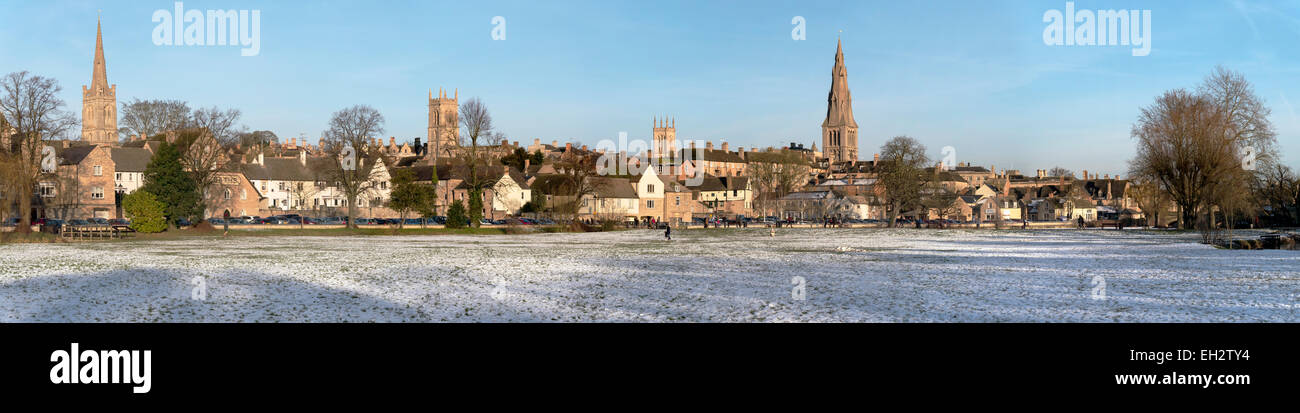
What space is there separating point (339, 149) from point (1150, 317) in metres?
63.6

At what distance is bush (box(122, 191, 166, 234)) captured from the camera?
56031 mm

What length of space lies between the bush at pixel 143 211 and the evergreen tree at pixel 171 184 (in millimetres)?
3987

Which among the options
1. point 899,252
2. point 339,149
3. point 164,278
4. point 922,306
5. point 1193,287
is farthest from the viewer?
point 339,149

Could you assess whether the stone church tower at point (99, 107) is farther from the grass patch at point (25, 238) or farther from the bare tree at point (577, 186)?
the grass patch at point (25, 238)

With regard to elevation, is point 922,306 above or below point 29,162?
below

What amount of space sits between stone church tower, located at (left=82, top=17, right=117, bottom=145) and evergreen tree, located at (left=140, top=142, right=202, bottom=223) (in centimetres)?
10358

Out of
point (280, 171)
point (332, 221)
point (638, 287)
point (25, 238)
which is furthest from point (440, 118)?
point (638, 287)

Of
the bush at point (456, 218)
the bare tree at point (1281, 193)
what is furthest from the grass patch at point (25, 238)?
the bare tree at point (1281, 193)

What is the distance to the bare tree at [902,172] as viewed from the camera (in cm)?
8975

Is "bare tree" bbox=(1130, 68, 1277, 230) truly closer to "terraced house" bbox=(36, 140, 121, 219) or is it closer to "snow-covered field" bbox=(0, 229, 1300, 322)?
"snow-covered field" bbox=(0, 229, 1300, 322)

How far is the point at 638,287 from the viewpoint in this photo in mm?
23141
